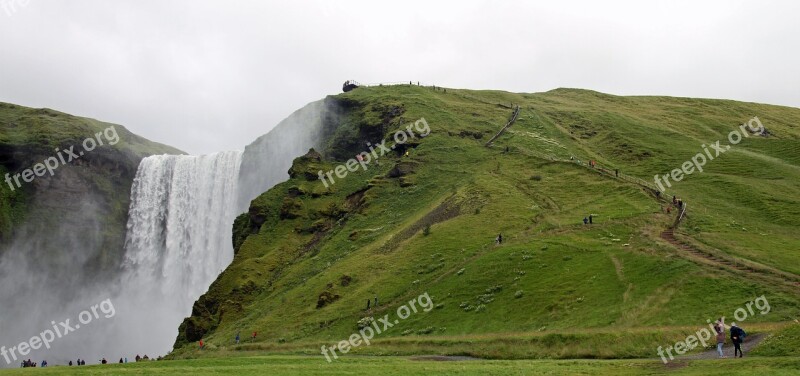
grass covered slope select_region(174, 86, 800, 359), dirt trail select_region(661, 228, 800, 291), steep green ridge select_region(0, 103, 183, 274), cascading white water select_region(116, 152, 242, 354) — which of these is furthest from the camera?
steep green ridge select_region(0, 103, 183, 274)

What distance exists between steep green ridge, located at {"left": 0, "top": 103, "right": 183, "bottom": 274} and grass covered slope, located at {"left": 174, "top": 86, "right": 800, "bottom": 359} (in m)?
45.6

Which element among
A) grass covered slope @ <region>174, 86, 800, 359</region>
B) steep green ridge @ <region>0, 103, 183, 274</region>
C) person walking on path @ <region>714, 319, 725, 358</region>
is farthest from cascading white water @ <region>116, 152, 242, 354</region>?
person walking on path @ <region>714, 319, 725, 358</region>

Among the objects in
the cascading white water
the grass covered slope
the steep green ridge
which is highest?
the steep green ridge

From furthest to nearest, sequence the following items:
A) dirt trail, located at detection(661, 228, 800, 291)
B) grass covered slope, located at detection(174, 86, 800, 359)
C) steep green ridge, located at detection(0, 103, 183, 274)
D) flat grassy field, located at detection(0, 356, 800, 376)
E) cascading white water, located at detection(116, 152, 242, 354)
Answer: steep green ridge, located at detection(0, 103, 183, 274) → cascading white water, located at detection(116, 152, 242, 354) → grass covered slope, located at detection(174, 86, 800, 359) → dirt trail, located at detection(661, 228, 800, 291) → flat grassy field, located at detection(0, 356, 800, 376)

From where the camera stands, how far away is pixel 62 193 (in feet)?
412

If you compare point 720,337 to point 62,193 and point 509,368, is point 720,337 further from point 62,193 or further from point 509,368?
point 62,193

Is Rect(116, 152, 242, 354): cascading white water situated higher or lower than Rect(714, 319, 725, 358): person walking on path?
higher

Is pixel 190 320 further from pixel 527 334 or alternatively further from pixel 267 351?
pixel 527 334

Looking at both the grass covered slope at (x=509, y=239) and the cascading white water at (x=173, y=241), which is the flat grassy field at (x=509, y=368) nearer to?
the grass covered slope at (x=509, y=239)

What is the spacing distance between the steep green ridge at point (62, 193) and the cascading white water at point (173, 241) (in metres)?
5.21

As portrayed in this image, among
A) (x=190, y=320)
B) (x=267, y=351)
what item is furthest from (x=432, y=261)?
(x=190, y=320)

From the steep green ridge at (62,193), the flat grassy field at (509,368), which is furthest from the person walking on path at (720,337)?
the steep green ridge at (62,193)

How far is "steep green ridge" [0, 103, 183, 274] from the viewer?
120500 mm

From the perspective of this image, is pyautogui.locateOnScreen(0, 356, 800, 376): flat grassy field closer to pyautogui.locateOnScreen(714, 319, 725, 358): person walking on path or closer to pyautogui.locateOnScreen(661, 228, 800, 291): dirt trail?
pyautogui.locateOnScreen(714, 319, 725, 358): person walking on path
